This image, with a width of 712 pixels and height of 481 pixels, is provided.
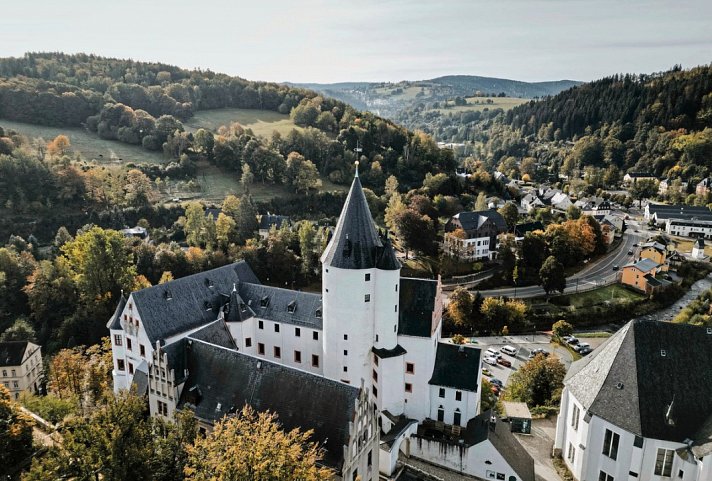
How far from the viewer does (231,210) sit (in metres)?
87.4

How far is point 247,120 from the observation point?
15350cm

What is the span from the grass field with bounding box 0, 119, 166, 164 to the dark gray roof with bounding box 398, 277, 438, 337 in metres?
93.0

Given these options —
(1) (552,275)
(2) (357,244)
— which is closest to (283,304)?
(2) (357,244)

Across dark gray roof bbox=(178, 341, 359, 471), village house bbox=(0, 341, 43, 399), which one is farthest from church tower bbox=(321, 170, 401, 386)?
village house bbox=(0, 341, 43, 399)

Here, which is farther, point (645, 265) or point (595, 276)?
point (595, 276)

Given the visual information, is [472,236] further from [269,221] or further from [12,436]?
[12,436]

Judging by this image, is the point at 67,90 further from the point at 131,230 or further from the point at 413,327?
the point at 413,327

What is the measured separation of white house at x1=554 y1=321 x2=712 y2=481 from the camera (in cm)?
3231

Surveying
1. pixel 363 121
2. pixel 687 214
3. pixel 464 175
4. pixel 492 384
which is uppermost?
pixel 363 121

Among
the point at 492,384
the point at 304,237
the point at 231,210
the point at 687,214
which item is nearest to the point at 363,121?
the point at 231,210

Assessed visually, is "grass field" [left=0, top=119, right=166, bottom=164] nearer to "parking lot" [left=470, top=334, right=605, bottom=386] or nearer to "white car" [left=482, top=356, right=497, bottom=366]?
"parking lot" [left=470, top=334, right=605, bottom=386]

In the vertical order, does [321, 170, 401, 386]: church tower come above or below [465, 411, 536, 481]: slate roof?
above

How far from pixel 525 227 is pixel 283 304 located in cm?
6958

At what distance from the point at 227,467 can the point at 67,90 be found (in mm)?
144351
